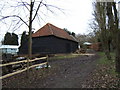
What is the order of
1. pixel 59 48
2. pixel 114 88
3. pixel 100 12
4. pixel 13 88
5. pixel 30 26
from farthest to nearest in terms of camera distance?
pixel 59 48 → pixel 100 12 → pixel 30 26 → pixel 13 88 → pixel 114 88

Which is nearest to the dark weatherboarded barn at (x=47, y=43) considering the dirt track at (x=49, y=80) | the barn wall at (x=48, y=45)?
the barn wall at (x=48, y=45)

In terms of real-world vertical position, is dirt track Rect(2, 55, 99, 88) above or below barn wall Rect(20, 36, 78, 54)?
below

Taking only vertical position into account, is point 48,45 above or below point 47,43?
below

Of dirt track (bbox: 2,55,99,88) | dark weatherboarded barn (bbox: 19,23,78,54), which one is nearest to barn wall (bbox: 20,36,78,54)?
dark weatherboarded barn (bbox: 19,23,78,54)

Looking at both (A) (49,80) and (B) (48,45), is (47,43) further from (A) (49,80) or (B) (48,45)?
(A) (49,80)

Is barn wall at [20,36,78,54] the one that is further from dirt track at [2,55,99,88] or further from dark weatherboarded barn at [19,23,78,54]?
dirt track at [2,55,99,88]

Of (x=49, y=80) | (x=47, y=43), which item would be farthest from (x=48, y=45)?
(x=49, y=80)

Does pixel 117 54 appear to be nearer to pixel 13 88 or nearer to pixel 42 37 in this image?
pixel 13 88

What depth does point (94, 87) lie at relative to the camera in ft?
17.9

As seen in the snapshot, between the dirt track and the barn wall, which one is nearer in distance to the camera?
the dirt track

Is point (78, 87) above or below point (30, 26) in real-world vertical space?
below

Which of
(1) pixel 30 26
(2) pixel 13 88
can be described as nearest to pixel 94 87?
(2) pixel 13 88

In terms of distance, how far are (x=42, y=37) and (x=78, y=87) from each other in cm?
2585

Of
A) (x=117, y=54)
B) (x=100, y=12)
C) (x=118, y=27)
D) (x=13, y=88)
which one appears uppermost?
(x=100, y=12)
